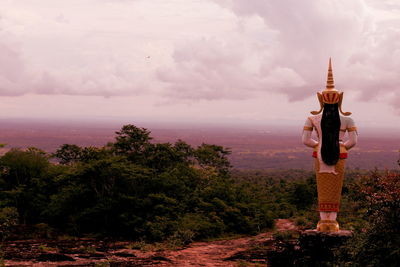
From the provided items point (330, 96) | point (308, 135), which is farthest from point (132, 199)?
point (330, 96)

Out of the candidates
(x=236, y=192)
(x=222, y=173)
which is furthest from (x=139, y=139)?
(x=222, y=173)

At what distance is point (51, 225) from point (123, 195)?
14.6 ft

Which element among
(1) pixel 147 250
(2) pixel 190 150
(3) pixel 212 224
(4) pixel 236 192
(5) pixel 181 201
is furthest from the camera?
(2) pixel 190 150

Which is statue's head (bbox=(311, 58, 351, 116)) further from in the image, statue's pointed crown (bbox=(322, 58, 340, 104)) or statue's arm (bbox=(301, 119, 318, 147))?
statue's arm (bbox=(301, 119, 318, 147))

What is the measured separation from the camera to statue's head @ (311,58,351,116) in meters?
11.9

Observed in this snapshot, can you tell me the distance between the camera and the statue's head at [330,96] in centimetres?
1188

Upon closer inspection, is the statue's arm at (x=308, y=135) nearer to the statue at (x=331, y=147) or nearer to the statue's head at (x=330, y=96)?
the statue at (x=331, y=147)

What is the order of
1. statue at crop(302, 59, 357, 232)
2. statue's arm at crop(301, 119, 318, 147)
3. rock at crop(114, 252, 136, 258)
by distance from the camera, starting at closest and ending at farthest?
statue at crop(302, 59, 357, 232), statue's arm at crop(301, 119, 318, 147), rock at crop(114, 252, 136, 258)

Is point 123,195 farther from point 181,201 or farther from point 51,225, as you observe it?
point 51,225

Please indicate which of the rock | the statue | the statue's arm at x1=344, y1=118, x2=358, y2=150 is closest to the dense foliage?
the rock

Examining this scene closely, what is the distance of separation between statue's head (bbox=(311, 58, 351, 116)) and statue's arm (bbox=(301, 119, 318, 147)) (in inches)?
12.9

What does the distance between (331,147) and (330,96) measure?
4.36 ft

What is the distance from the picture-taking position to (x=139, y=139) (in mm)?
23766

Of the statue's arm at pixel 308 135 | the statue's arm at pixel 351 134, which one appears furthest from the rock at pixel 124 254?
the statue's arm at pixel 351 134
